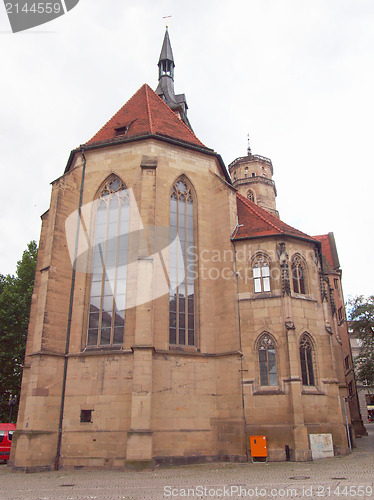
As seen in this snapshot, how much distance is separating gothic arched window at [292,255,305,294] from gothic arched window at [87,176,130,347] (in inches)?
270

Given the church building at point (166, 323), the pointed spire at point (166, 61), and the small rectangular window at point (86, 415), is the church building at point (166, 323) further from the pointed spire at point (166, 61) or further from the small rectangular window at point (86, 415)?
the pointed spire at point (166, 61)

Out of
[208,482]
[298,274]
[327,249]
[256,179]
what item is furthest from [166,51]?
[208,482]

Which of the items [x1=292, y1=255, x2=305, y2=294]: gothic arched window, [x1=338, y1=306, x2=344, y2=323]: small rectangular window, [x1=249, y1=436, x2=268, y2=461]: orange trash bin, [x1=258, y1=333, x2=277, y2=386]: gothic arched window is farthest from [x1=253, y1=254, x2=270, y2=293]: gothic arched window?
[x1=338, y1=306, x2=344, y2=323]: small rectangular window

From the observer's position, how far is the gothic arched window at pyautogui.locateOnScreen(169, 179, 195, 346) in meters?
16.1

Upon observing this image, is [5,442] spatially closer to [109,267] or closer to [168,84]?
[109,267]

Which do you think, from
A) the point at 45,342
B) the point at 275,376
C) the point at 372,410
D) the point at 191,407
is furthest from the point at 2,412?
the point at 372,410

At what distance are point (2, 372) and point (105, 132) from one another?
14.7 m

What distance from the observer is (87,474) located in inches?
517

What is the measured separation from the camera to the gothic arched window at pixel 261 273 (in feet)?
56.1

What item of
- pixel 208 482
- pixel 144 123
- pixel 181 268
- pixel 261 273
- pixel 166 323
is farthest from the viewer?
pixel 144 123

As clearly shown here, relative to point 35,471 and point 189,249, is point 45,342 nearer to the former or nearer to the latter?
point 35,471

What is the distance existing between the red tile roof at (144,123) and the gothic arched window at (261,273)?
5728 mm

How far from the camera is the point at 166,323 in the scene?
51.4 feet

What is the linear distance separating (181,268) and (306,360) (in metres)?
5.92
